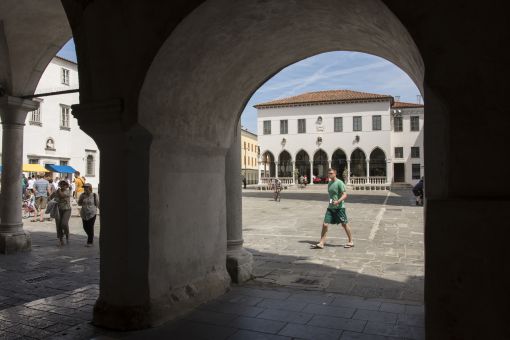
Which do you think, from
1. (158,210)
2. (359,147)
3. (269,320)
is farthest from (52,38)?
(359,147)

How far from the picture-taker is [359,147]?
164 feet

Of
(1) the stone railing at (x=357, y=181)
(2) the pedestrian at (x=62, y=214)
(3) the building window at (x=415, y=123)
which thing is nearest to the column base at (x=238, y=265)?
(2) the pedestrian at (x=62, y=214)

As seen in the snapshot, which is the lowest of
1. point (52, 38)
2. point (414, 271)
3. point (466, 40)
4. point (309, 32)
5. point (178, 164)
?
point (414, 271)

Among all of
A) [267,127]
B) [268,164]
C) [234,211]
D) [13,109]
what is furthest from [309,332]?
[268,164]

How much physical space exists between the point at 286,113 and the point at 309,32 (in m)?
48.0

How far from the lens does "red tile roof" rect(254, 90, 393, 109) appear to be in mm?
48772

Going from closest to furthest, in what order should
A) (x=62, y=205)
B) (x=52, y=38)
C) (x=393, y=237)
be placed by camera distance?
(x=52, y=38)
(x=62, y=205)
(x=393, y=237)

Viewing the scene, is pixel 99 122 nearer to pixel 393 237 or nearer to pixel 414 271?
pixel 414 271

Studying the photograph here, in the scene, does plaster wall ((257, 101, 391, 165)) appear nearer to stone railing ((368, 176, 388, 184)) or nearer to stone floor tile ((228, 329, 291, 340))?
stone railing ((368, 176, 388, 184))

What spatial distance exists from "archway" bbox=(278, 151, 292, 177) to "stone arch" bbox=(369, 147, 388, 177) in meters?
10.1

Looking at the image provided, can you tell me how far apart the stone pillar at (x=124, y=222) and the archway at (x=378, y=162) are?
48243 mm

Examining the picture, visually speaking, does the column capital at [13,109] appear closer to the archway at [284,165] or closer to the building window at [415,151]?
the archway at [284,165]

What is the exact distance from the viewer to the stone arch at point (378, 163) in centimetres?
4981

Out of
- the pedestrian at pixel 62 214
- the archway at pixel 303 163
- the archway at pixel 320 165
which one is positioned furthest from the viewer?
the archway at pixel 303 163
